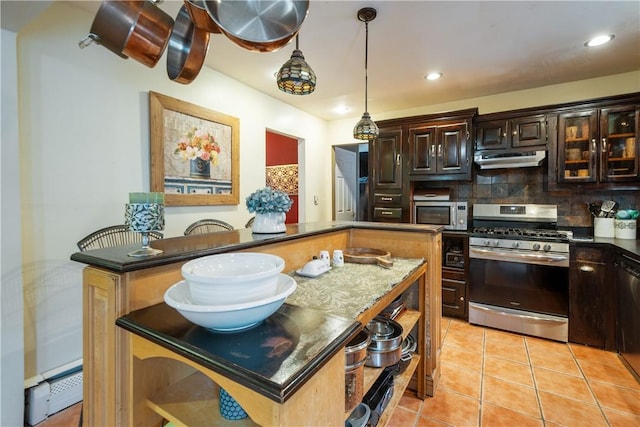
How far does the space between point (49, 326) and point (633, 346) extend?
3961 millimetres

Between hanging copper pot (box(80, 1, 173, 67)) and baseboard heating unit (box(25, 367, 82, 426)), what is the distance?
1.93 meters

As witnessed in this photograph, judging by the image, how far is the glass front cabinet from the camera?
8.73ft

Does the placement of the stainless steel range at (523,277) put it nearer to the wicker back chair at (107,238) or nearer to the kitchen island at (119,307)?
the kitchen island at (119,307)

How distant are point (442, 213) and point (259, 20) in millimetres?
2923

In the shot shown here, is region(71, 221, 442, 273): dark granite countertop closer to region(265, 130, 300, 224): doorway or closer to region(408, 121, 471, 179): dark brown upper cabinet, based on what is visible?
region(408, 121, 471, 179): dark brown upper cabinet

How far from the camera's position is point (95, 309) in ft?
3.25

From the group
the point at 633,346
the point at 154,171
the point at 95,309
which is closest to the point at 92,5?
the point at 154,171

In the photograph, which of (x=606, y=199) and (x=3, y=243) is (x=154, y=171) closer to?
(x=3, y=243)

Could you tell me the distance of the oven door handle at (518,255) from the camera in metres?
2.68

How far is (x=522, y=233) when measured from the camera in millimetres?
A: 2939

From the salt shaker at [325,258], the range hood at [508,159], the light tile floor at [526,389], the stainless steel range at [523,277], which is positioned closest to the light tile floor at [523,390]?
the light tile floor at [526,389]

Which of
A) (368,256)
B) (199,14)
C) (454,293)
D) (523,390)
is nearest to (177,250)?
(199,14)

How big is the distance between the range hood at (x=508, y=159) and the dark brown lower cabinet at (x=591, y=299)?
3.03 ft

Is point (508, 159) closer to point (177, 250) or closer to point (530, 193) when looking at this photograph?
point (530, 193)
